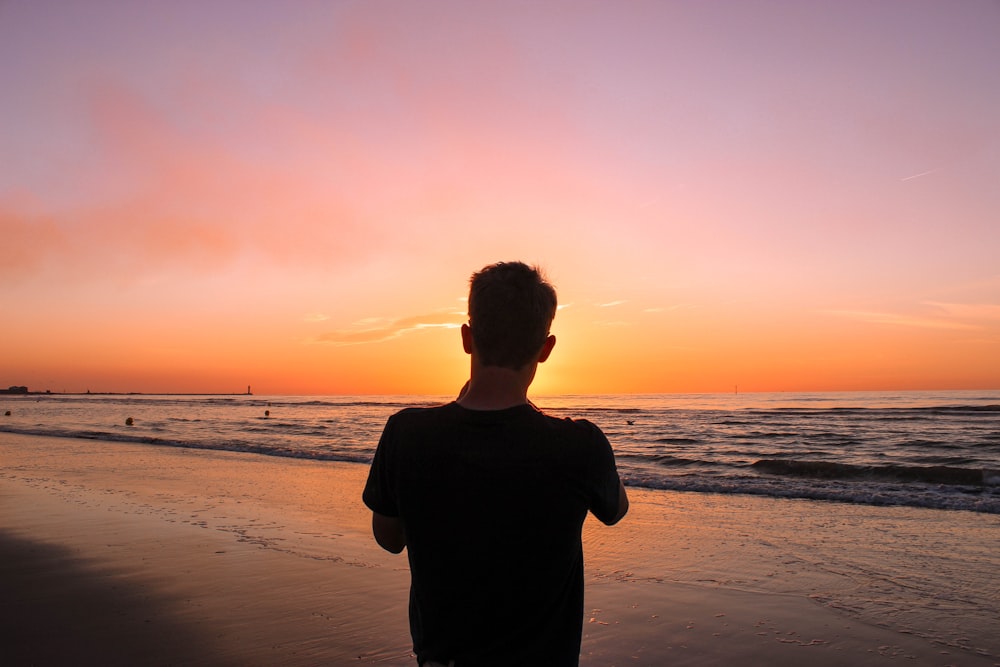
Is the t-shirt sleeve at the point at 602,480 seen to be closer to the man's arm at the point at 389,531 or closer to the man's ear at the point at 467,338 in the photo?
the man's ear at the point at 467,338

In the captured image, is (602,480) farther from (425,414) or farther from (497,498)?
(425,414)

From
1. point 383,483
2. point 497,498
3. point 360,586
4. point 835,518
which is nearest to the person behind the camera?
point 497,498

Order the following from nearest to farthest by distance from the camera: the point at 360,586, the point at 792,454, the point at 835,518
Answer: the point at 360,586 → the point at 835,518 → the point at 792,454

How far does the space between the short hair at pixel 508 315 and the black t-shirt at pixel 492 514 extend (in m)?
0.16

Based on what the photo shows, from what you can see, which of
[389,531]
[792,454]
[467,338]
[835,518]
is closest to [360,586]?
[389,531]

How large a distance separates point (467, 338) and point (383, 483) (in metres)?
0.44

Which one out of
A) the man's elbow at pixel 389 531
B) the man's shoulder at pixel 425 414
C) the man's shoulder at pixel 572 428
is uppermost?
the man's shoulder at pixel 425 414

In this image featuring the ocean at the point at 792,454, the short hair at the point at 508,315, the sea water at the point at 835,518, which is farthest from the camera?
the ocean at the point at 792,454

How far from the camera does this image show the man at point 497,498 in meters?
1.58

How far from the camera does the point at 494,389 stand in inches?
65.6

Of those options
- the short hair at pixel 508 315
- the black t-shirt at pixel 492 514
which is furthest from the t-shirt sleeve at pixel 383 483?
the short hair at pixel 508 315

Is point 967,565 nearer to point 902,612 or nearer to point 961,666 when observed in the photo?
point 902,612

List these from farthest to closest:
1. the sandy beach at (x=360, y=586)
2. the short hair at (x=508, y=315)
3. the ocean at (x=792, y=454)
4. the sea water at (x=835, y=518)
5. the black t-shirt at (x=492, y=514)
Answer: the ocean at (x=792, y=454), the sea water at (x=835, y=518), the sandy beach at (x=360, y=586), the short hair at (x=508, y=315), the black t-shirt at (x=492, y=514)

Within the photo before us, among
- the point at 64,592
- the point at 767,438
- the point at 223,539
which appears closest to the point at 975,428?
the point at 767,438
